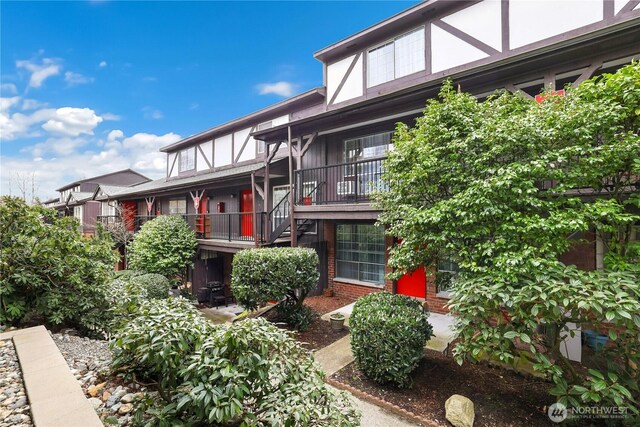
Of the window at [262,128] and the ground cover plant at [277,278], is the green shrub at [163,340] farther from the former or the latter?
the window at [262,128]

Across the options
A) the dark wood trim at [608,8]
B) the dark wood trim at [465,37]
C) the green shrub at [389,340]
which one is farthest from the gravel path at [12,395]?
the dark wood trim at [608,8]

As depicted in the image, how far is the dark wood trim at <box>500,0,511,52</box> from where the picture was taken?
779cm

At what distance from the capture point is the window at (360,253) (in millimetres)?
9258

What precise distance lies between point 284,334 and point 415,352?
2.69 metres

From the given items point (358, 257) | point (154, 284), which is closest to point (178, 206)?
point (154, 284)

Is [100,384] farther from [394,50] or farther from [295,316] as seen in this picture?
[394,50]

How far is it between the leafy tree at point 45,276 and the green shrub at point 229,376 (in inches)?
110

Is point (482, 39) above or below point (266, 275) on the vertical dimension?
above

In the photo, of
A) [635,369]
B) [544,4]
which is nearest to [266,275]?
[635,369]

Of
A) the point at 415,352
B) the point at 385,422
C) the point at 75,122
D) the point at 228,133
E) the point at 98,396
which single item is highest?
the point at 75,122

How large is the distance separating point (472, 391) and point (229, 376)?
4042 mm

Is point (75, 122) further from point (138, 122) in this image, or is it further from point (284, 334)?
point (284, 334)

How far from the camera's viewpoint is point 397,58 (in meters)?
9.80

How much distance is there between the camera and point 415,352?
15.1ft
